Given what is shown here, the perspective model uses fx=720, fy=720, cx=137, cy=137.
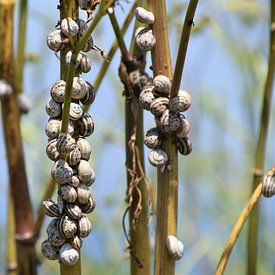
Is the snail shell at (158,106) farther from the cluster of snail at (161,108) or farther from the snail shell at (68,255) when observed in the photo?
the snail shell at (68,255)

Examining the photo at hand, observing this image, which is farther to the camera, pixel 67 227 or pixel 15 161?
pixel 15 161

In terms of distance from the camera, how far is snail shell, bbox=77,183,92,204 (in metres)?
0.51

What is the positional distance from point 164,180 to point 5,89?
0.39m

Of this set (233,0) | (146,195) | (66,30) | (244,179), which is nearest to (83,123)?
(66,30)

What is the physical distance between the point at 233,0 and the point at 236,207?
71cm

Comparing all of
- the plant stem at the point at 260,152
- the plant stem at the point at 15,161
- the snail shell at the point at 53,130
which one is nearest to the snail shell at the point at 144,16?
the snail shell at the point at 53,130

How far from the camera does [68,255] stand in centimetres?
50

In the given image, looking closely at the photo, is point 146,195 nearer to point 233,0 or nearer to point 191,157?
point 233,0

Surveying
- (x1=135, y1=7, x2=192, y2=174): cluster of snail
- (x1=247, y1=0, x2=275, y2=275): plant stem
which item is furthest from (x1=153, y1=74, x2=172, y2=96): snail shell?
(x1=247, y1=0, x2=275, y2=275): plant stem

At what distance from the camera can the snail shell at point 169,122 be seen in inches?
21.5

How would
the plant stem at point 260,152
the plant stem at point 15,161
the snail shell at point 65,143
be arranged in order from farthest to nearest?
the plant stem at point 15,161, the plant stem at point 260,152, the snail shell at point 65,143

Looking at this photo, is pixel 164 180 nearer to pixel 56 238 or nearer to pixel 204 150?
pixel 56 238

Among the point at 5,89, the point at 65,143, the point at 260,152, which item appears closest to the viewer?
the point at 65,143

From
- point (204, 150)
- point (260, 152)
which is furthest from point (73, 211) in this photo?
point (204, 150)
